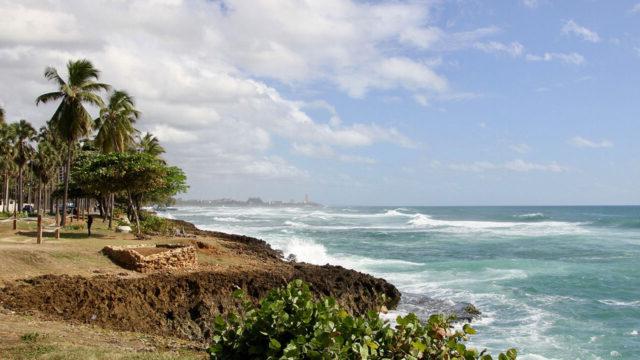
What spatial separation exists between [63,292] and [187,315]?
302 cm

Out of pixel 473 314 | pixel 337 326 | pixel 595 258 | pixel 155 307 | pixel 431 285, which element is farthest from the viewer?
pixel 595 258

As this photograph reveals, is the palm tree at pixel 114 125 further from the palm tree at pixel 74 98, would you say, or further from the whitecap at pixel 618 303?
the whitecap at pixel 618 303

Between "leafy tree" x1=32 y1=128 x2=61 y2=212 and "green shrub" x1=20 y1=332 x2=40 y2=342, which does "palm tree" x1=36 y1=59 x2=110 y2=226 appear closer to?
"green shrub" x1=20 y1=332 x2=40 y2=342

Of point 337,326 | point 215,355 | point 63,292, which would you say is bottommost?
point 63,292

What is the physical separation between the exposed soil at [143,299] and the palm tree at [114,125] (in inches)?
889

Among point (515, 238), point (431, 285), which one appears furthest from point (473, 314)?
point (515, 238)

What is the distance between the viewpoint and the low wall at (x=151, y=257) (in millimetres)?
17422

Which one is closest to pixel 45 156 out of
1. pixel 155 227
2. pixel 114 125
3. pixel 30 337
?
pixel 114 125

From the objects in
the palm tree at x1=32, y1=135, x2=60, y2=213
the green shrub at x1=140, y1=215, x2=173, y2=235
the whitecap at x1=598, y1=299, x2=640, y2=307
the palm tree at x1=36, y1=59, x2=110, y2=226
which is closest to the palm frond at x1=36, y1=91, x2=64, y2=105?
the palm tree at x1=36, y1=59, x2=110, y2=226

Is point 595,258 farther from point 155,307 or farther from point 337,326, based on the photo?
point 337,326

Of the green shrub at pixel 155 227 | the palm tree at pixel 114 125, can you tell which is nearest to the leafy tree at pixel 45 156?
the palm tree at pixel 114 125

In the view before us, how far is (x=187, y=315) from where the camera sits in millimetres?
14750

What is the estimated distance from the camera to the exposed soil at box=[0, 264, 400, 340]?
13.0 metres

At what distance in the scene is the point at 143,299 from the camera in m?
14.7
